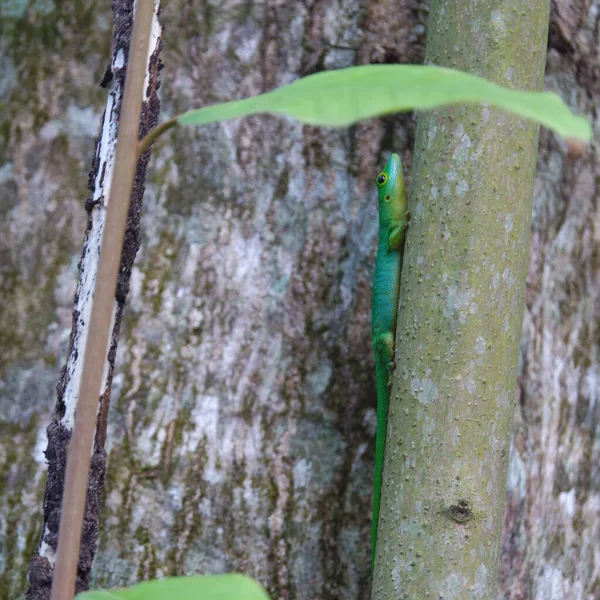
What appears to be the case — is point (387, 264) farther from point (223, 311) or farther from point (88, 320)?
point (88, 320)

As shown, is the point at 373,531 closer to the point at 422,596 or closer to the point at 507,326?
the point at 422,596

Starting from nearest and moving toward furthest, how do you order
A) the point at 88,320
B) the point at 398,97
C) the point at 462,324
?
1. the point at 398,97
2. the point at 88,320
3. the point at 462,324

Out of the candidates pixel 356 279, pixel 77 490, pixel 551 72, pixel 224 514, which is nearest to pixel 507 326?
pixel 356 279

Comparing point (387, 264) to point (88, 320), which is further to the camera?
point (387, 264)

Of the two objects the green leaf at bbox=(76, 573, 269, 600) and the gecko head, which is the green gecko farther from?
the green leaf at bbox=(76, 573, 269, 600)

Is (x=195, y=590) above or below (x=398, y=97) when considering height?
below

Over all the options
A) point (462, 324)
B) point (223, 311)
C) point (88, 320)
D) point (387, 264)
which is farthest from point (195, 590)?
point (387, 264)
